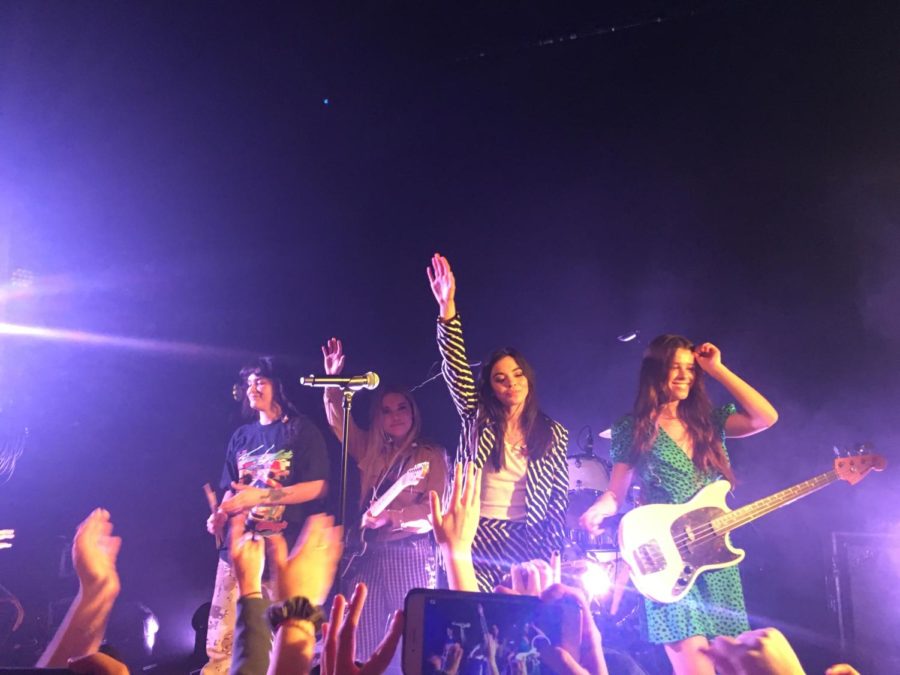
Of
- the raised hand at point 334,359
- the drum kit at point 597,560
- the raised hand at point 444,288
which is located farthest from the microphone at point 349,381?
the drum kit at point 597,560

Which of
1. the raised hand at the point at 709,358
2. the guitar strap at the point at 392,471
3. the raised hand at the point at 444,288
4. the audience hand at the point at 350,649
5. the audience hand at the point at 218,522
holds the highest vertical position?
the raised hand at the point at 444,288

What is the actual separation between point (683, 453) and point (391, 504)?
1.82 m

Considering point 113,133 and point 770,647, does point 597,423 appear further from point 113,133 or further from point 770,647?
point 113,133

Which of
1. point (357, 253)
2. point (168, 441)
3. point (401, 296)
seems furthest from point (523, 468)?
point (168, 441)

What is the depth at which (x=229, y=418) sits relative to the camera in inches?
198

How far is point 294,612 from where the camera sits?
4.25 ft

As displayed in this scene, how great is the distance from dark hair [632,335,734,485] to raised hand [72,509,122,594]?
2.10m

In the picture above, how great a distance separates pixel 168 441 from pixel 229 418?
486mm

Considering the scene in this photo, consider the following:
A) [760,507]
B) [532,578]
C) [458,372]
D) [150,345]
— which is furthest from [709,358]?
[150,345]

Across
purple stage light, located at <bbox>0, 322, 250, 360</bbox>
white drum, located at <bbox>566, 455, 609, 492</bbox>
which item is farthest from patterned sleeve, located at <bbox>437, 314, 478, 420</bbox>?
purple stage light, located at <bbox>0, 322, 250, 360</bbox>

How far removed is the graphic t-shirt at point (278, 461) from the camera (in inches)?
153

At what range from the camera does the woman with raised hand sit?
3.73 metres

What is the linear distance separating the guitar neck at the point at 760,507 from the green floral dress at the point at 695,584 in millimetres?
154

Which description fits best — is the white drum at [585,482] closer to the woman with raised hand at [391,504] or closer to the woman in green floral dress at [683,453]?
the woman with raised hand at [391,504]
